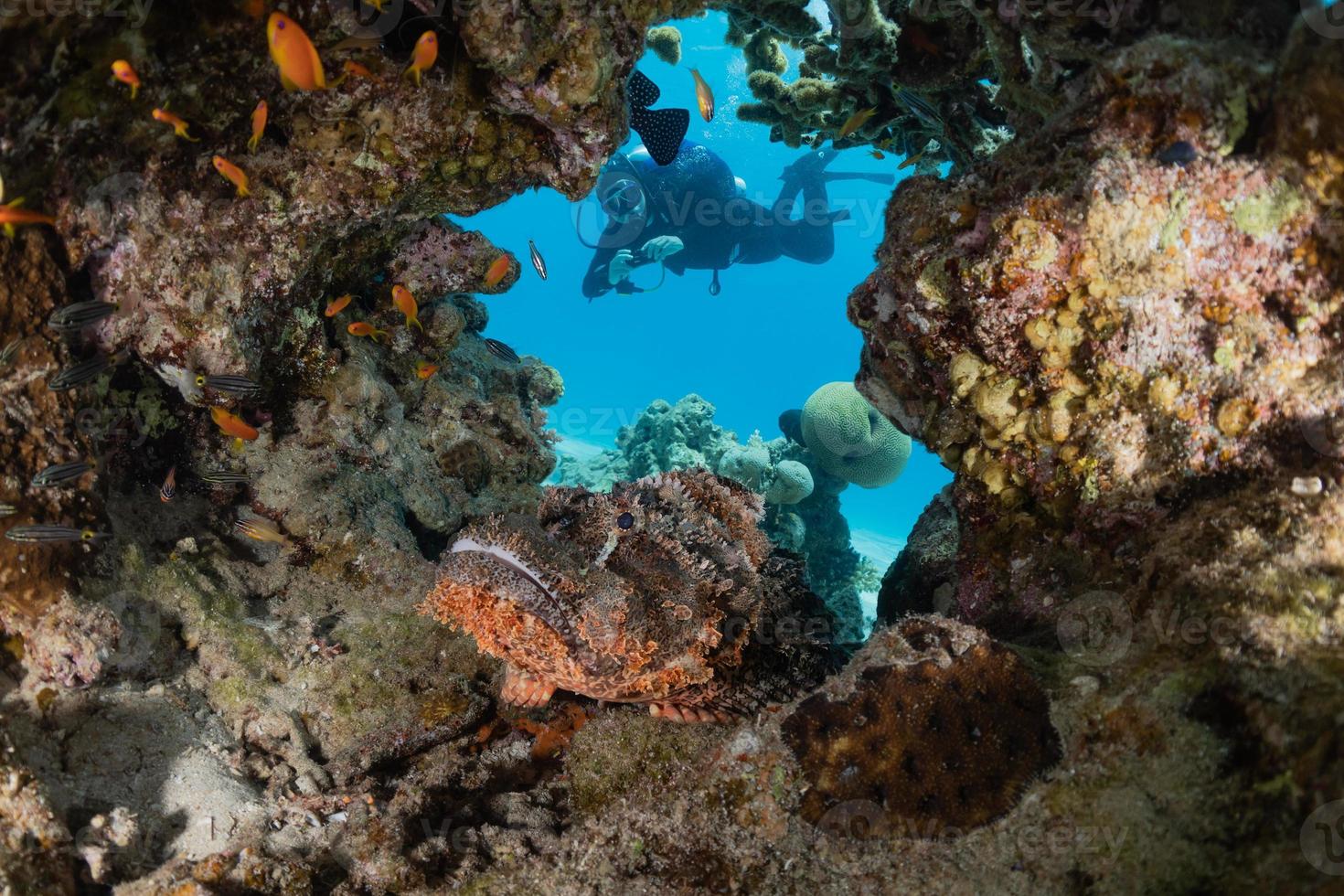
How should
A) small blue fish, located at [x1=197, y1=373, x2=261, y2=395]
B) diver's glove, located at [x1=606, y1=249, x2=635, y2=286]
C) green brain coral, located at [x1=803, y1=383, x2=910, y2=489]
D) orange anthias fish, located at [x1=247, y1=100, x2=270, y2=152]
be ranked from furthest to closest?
diver's glove, located at [x1=606, y1=249, x2=635, y2=286]
green brain coral, located at [x1=803, y1=383, x2=910, y2=489]
small blue fish, located at [x1=197, y1=373, x2=261, y2=395]
orange anthias fish, located at [x1=247, y1=100, x2=270, y2=152]

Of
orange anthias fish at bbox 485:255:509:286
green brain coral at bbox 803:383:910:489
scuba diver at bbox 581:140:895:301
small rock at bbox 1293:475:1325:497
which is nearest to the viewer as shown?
small rock at bbox 1293:475:1325:497

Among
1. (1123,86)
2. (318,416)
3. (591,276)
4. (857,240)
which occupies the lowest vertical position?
(318,416)

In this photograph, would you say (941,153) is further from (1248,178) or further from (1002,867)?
(1002,867)

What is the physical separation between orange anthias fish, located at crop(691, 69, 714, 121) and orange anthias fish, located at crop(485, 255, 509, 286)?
3657mm

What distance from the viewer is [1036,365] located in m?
3.06

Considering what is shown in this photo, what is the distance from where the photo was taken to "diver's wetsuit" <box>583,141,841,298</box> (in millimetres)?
14227

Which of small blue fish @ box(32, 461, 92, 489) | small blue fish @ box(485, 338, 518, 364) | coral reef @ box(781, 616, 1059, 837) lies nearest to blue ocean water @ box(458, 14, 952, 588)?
small blue fish @ box(485, 338, 518, 364)

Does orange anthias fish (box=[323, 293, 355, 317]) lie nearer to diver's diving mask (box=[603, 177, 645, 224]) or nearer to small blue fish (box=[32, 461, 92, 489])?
small blue fish (box=[32, 461, 92, 489])

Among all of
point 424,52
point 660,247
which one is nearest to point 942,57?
point 424,52

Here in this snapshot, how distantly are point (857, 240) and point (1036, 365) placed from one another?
13333cm

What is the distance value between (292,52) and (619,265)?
39.1 ft

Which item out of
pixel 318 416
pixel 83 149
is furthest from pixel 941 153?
pixel 83 149

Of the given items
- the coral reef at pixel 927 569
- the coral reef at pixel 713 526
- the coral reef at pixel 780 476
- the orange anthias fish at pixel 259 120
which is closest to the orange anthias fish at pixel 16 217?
the coral reef at pixel 713 526

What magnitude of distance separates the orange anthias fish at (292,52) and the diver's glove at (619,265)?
11807 millimetres
